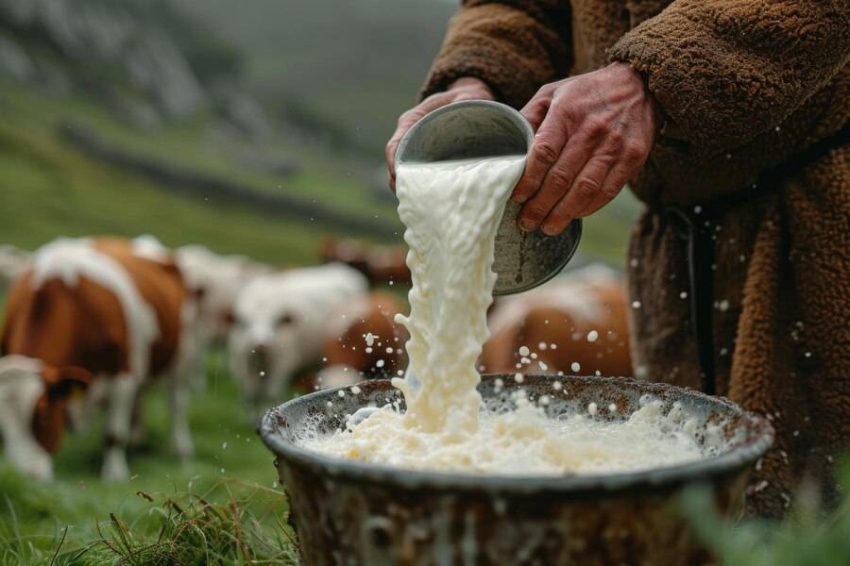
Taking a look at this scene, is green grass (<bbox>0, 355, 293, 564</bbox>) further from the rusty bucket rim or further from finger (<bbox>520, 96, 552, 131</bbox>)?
finger (<bbox>520, 96, 552, 131</bbox>)

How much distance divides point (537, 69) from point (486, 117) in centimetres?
67

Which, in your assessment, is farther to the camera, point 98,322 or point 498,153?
point 98,322

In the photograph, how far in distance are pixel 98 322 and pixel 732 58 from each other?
18.3 ft

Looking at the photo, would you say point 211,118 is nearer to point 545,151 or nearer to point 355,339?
point 355,339

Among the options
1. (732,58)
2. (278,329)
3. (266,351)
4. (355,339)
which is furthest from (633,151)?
(278,329)

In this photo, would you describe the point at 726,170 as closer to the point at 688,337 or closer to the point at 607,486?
the point at 688,337

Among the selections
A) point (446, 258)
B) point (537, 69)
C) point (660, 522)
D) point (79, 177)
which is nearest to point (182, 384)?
point (537, 69)

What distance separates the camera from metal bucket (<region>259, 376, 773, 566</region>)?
3.49 feet

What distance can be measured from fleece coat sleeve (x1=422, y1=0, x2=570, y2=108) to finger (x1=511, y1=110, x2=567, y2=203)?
2.53ft

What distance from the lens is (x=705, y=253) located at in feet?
7.21

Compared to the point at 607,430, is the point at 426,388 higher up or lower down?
higher up

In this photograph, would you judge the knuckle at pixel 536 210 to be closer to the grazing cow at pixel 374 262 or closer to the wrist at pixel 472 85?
the wrist at pixel 472 85

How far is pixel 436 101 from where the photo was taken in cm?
212

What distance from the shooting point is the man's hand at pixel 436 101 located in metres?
1.94
